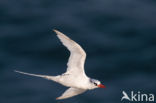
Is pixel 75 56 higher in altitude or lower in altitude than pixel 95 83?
higher

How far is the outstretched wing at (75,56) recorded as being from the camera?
26844mm

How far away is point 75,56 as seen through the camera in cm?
2742

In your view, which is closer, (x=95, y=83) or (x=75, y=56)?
(x=75, y=56)

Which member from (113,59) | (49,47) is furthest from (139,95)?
(49,47)

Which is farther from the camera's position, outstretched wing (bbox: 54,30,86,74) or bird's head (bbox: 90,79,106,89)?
bird's head (bbox: 90,79,106,89)

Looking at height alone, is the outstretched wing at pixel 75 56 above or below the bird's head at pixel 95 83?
above

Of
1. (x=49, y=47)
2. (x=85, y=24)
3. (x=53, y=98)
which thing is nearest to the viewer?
(x=53, y=98)

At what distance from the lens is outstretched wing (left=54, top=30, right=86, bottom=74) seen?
26.8 metres

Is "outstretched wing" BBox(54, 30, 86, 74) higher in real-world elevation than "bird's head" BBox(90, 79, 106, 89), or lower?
higher

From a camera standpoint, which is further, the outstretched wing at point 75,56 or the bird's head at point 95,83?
the bird's head at point 95,83

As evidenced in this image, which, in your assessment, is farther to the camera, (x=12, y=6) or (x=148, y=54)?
(x=12, y=6)

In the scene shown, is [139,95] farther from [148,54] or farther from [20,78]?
[20,78]

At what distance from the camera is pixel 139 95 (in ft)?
106

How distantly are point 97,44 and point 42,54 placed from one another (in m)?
3.21
